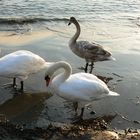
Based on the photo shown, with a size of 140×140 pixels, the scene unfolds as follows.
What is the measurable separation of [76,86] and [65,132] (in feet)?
4.37

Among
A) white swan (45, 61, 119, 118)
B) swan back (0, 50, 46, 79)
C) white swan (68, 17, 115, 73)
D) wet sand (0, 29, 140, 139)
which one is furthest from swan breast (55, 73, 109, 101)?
white swan (68, 17, 115, 73)

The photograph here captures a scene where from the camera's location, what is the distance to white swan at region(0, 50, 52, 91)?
954 cm

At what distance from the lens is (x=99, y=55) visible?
11695 millimetres

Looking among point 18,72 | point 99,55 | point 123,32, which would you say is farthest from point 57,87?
point 123,32

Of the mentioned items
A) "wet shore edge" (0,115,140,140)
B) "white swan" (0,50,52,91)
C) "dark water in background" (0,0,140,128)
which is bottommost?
"dark water in background" (0,0,140,128)

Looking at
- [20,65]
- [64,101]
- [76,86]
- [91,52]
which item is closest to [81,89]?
[76,86]

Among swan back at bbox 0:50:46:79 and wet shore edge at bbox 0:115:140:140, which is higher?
swan back at bbox 0:50:46:79

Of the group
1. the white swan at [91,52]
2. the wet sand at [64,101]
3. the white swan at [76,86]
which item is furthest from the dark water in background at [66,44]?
the white swan at [76,86]

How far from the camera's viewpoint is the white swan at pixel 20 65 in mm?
9539

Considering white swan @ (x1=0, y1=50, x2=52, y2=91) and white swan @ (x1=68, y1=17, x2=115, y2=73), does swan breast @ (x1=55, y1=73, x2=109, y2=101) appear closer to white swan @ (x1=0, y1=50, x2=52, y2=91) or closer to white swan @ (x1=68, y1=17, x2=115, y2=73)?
white swan @ (x1=0, y1=50, x2=52, y2=91)

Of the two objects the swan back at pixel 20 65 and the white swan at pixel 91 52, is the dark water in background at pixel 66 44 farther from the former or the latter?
the swan back at pixel 20 65

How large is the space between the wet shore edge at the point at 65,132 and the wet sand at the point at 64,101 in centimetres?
4

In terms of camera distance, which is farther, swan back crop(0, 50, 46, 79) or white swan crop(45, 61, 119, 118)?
swan back crop(0, 50, 46, 79)

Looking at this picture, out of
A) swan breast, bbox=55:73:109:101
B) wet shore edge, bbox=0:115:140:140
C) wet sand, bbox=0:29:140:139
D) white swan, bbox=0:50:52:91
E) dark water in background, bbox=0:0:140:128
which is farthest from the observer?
white swan, bbox=0:50:52:91
